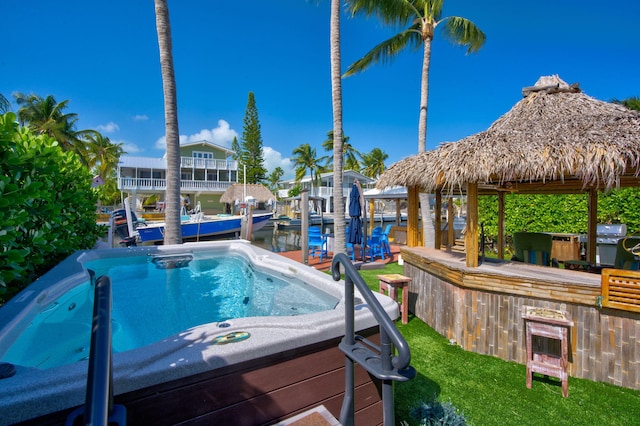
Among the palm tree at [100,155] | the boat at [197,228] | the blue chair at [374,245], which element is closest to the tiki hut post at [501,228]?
the blue chair at [374,245]

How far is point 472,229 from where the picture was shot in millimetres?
4887

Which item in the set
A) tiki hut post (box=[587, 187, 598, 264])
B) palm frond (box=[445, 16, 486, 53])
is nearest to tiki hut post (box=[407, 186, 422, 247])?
tiki hut post (box=[587, 187, 598, 264])

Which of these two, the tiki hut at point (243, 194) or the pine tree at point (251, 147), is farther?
the pine tree at point (251, 147)

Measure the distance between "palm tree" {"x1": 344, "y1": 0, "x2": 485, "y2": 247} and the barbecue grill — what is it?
164 inches

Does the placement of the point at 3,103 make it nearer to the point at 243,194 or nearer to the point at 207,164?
the point at 243,194

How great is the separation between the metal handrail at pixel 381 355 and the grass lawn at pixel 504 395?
1.49m

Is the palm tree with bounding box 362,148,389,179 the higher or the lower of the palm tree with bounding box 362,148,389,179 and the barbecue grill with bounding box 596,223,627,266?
the higher

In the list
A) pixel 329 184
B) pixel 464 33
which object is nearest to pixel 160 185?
pixel 329 184

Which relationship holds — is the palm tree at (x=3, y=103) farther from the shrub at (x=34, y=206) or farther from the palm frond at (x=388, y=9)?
the palm frond at (x=388, y=9)

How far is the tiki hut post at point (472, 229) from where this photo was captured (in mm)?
4789

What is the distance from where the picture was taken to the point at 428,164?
5.42 metres

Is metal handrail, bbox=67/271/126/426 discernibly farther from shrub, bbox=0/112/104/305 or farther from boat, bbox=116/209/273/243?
boat, bbox=116/209/273/243

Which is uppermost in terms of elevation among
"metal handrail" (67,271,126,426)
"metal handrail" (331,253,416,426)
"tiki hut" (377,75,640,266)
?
"tiki hut" (377,75,640,266)

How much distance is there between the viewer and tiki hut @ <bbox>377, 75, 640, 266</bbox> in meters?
4.12
